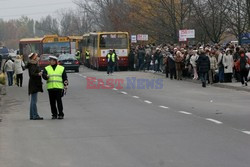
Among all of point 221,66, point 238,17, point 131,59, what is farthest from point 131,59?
point 221,66

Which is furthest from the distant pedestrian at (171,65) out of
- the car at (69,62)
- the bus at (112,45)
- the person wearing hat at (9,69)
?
the car at (69,62)

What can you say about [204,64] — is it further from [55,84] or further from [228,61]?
[55,84]

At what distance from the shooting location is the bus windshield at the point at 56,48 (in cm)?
5706

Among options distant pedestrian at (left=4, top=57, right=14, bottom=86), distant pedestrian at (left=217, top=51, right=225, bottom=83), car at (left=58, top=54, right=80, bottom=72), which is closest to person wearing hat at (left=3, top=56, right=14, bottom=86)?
distant pedestrian at (left=4, top=57, right=14, bottom=86)

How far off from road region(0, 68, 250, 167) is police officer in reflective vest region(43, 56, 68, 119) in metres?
0.35

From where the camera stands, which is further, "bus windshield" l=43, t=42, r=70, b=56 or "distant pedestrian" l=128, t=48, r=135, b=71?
"bus windshield" l=43, t=42, r=70, b=56

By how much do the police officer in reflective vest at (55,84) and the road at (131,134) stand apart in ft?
1.16

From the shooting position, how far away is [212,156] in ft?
31.8

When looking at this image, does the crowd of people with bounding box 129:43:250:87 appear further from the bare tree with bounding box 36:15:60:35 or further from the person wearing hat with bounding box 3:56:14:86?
the bare tree with bounding box 36:15:60:35

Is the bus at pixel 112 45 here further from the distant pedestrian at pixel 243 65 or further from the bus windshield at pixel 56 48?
the distant pedestrian at pixel 243 65

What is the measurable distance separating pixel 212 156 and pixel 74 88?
2050cm

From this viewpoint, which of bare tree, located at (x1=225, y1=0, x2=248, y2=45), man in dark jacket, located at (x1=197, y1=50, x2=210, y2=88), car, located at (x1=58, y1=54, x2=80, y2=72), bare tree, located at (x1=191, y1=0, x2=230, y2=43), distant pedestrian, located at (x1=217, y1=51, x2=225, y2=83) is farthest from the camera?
car, located at (x1=58, y1=54, x2=80, y2=72)

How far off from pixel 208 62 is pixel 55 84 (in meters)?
13.8

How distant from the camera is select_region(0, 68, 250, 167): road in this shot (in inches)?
379
